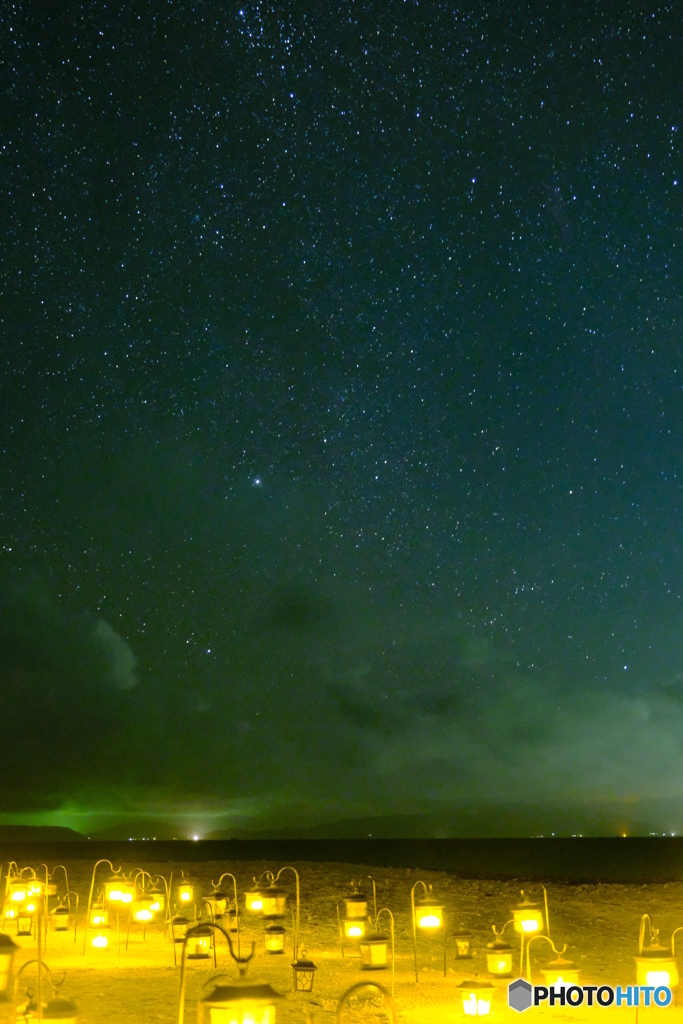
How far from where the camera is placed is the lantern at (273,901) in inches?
489

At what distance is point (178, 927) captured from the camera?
730 inches

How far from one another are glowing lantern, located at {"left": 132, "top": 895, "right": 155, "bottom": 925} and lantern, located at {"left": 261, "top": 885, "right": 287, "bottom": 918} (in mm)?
5578

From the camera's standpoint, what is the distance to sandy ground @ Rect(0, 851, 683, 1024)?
13.3 m

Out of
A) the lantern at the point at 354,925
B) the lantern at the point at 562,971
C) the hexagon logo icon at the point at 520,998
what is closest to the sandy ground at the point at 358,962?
the hexagon logo icon at the point at 520,998

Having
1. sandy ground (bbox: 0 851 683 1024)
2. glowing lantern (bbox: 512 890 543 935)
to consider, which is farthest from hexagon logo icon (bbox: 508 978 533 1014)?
glowing lantern (bbox: 512 890 543 935)

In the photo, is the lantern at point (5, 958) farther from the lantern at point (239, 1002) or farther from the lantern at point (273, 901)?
the lantern at point (273, 901)

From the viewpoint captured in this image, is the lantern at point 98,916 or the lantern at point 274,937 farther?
the lantern at point 98,916

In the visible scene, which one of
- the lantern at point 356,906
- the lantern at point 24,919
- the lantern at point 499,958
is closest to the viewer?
the lantern at point 499,958

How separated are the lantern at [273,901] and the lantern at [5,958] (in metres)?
5.83

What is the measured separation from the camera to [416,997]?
14805mm

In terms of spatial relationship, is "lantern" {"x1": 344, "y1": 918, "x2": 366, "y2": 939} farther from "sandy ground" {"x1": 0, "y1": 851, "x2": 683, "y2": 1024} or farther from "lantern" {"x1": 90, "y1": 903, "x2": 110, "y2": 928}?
"lantern" {"x1": 90, "y1": 903, "x2": 110, "y2": 928}

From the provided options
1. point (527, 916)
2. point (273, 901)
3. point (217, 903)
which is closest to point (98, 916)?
point (217, 903)

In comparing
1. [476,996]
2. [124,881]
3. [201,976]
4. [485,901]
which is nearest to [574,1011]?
[476,996]

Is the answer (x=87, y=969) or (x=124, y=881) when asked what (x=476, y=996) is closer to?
(x=124, y=881)
